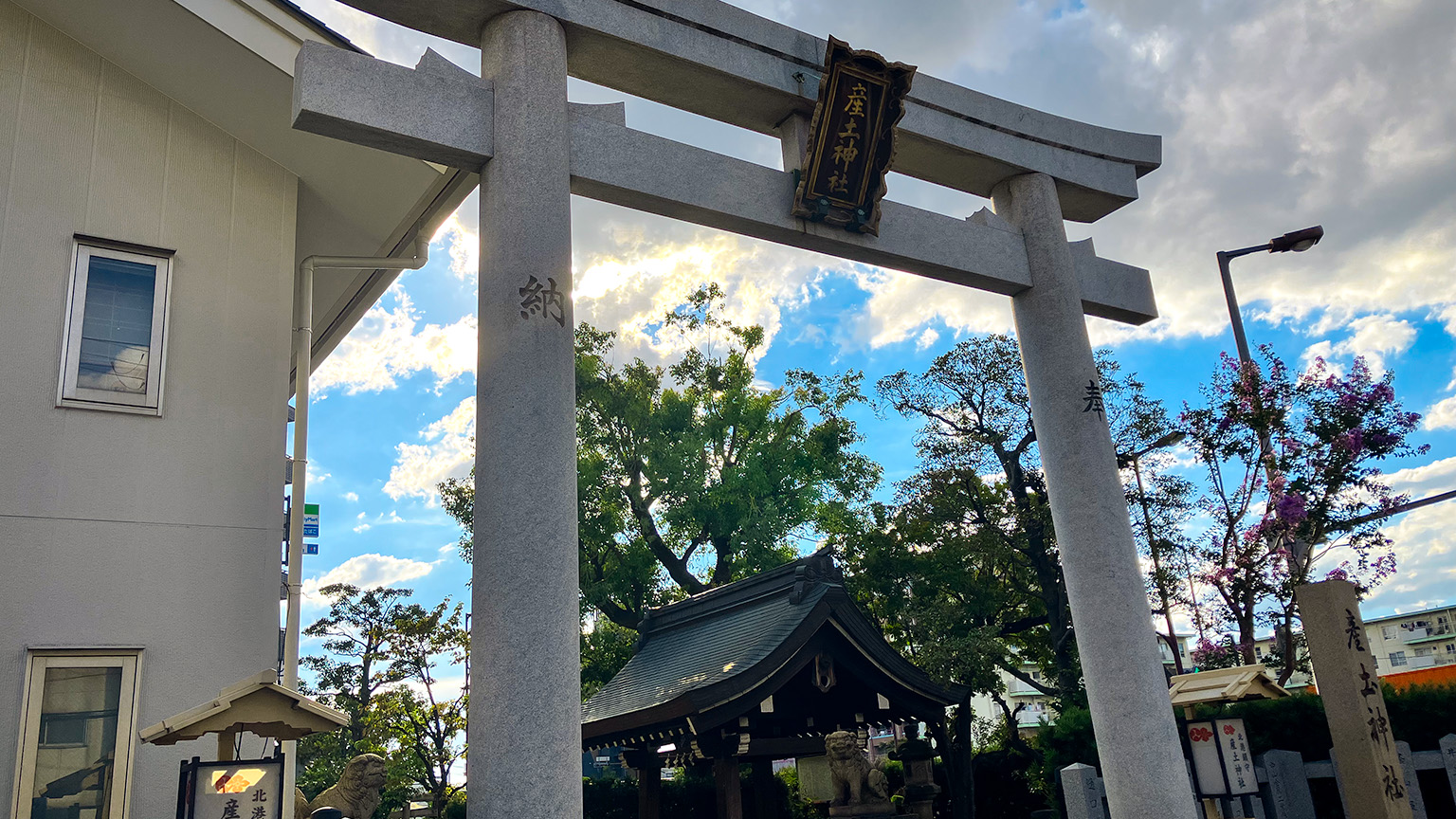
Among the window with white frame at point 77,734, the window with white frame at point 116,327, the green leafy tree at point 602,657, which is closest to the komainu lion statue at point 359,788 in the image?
the window with white frame at point 77,734

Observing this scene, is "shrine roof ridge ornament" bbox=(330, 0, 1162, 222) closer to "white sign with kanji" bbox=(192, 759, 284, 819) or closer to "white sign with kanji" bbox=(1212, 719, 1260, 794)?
"white sign with kanji" bbox=(192, 759, 284, 819)

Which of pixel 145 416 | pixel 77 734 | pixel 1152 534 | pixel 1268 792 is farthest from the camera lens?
pixel 1152 534

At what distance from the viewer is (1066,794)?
753 centimetres

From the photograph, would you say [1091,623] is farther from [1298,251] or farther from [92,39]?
[92,39]

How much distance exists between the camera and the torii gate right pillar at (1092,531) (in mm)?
6371

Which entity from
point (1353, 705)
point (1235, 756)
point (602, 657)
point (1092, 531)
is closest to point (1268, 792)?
point (1235, 756)

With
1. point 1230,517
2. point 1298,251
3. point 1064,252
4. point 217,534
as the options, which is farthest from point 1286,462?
point 217,534

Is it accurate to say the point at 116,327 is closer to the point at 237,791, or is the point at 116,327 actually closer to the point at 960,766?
the point at 237,791

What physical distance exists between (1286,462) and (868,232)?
764cm

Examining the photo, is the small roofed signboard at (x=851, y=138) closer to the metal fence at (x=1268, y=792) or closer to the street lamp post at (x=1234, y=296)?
the metal fence at (x=1268, y=792)

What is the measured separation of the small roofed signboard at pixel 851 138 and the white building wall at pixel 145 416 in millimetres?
4006

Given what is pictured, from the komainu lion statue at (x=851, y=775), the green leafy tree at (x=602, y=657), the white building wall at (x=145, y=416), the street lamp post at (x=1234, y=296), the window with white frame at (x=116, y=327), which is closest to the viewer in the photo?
the white building wall at (x=145, y=416)

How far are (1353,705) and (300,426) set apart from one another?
315 inches

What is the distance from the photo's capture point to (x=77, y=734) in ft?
18.6
